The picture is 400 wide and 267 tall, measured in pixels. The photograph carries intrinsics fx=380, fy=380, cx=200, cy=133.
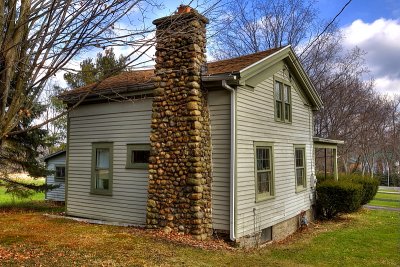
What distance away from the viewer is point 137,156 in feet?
38.7

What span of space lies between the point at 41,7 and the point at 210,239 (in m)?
6.98

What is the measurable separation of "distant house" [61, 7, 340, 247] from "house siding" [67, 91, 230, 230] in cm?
3

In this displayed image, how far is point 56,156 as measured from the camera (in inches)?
877

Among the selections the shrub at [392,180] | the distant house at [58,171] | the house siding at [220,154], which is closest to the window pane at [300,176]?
the house siding at [220,154]

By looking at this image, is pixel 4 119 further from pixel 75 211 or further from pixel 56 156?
pixel 56 156

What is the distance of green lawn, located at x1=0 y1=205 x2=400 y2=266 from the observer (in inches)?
286

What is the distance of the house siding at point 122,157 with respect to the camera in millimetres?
10117

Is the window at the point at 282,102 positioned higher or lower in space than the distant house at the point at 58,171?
higher

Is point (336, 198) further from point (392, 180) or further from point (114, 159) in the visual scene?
point (392, 180)

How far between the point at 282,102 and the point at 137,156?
5349 mm

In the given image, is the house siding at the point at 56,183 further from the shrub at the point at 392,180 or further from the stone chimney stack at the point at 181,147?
the shrub at the point at 392,180

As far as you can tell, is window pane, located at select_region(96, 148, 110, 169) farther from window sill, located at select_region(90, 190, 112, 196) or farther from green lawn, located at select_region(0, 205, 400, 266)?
green lawn, located at select_region(0, 205, 400, 266)

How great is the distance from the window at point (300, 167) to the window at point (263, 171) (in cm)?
286

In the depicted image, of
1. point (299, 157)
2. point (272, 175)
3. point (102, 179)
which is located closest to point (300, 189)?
point (299, 157)
